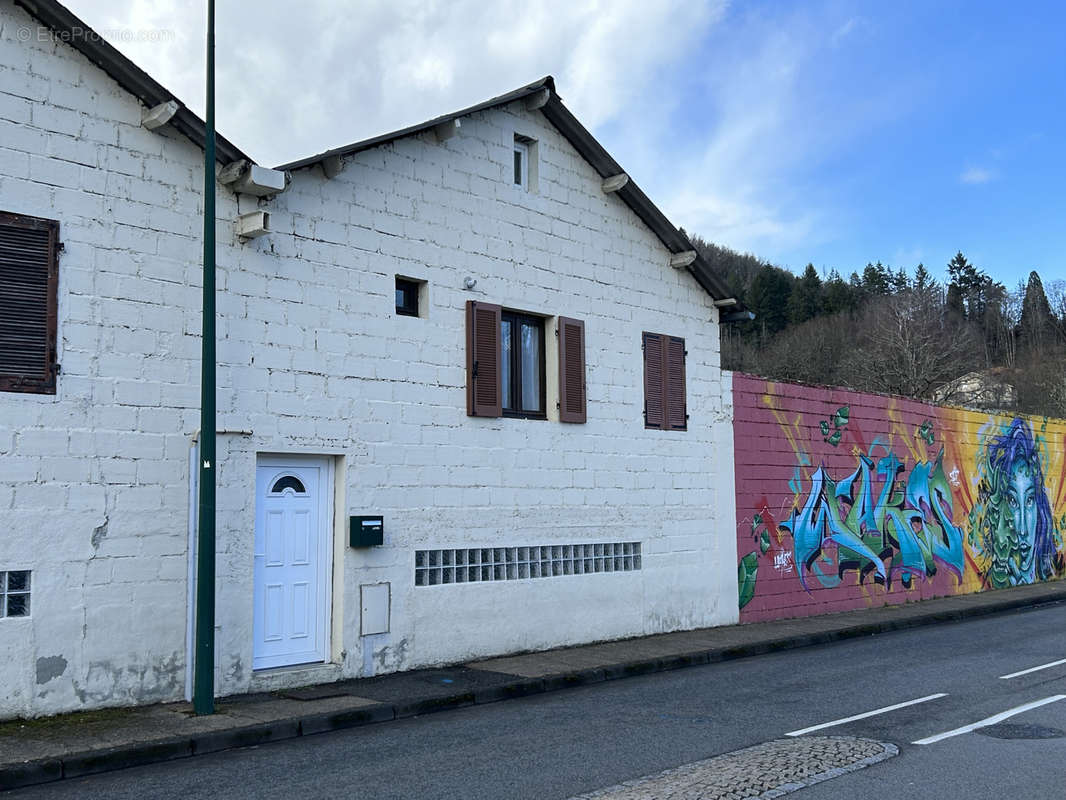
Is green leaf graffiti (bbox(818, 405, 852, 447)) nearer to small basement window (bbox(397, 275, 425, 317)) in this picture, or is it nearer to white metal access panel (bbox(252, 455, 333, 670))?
small basement window (bbox(397, 275, 425, 317))

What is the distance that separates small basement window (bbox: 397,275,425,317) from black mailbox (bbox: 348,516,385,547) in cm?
236

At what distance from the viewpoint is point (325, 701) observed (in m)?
9.65

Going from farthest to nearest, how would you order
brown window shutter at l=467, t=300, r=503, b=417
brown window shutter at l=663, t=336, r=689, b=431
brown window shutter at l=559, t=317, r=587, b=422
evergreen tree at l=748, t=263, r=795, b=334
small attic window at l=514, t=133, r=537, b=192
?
evergreen tree at l=748, t=263, r=795, b=334, brown window shutter at l=663, t=336, r=689, b=431, small attic window at l=514, t=133, r=537, b=192, brown window shutter at l=559, t=317, r=587, b=422, brown window shutter at l=467, t=300, r=503, b=417

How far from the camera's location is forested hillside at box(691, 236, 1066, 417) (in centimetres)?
5356

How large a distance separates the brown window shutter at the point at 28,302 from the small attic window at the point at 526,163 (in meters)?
6.15

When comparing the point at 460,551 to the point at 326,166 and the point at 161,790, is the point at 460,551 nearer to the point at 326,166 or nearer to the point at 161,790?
the point at 326,166

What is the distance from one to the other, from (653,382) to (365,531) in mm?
5411

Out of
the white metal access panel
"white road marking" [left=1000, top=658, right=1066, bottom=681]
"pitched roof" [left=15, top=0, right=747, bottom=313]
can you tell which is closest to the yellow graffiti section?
"pitched roof" [left=15, top=0, right=747, bottom=313]

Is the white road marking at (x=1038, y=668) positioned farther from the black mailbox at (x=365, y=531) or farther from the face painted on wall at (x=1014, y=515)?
the face painted on wall at (x=1014, y=515)

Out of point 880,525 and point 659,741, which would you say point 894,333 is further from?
point 659,741

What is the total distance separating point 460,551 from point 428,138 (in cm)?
481

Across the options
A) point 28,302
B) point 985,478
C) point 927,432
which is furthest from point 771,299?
point 28,302

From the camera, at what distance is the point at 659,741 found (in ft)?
27.0

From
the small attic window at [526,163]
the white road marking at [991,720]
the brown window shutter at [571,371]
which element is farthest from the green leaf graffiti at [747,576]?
the small attic window at [526,163]
